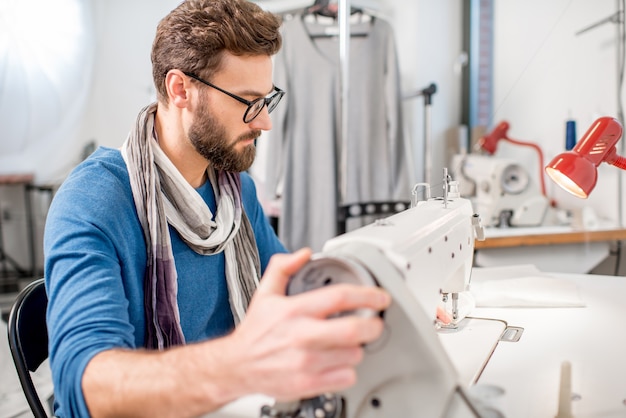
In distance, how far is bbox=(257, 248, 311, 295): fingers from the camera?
53cm

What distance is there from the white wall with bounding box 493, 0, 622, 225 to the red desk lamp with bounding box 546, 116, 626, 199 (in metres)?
0.48

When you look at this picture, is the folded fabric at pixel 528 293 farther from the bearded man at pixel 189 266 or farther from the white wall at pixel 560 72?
the bearded man at pixel 189 266

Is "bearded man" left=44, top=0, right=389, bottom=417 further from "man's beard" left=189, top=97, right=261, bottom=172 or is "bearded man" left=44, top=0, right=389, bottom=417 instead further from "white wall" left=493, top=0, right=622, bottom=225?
"white wall" left=493, top=0, right=622, bottom=225

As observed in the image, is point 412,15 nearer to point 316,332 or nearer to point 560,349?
point 560,349

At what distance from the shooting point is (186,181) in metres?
1.08

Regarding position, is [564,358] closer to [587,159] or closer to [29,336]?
[587,159]

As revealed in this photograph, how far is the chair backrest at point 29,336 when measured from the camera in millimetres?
905

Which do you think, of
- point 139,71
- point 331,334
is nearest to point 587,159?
point 331,334

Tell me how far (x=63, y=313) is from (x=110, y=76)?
7.05ft

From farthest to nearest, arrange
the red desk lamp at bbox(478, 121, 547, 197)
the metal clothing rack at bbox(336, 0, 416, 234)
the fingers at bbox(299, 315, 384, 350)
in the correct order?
1. the red desk lamp at bbox(478, 121, 547, 197)
2. the metal clothing rack at bbox(336, 0, 416, 234)
3. the fingers at bbox(299, 315, 384, 350)

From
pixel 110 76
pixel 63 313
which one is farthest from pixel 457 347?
pixel 110 76

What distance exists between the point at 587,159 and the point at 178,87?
81 centimetres

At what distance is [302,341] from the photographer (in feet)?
1.54

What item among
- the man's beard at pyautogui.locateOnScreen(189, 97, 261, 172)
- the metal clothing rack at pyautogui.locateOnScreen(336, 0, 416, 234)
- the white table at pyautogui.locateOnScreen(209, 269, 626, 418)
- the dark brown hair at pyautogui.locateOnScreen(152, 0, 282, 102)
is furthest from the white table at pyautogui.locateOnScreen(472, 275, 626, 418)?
the metal clothing rack at pyautogui.locateOnScreen(336, 0, 416, 234)
